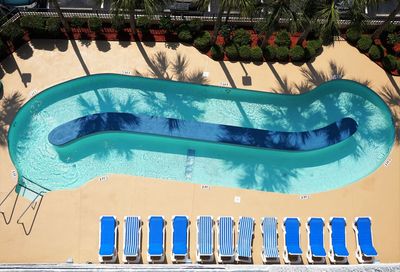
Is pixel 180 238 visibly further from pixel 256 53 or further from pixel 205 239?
pixel 256 53

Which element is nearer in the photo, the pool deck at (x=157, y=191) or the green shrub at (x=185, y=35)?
the pool deck at (x=157, y=191)

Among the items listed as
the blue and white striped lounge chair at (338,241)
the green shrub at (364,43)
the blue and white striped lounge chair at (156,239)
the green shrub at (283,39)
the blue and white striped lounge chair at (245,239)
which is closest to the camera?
the blue and white striped lounge chair at (156,239)

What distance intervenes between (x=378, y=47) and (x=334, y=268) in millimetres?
14733

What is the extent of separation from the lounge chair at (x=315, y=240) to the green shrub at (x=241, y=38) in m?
11.1

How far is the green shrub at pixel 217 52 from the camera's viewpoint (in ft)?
83.1

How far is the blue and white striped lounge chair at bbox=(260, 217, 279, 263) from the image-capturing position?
21.9 m

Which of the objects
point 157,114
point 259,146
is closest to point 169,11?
point 157,114

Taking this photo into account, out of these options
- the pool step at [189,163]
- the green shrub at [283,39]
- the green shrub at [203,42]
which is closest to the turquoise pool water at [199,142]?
the pool step at [189,163]

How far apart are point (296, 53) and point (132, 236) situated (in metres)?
14.3

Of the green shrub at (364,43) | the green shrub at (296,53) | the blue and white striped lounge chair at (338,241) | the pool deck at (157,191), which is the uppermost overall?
the green shrub at (364,43)

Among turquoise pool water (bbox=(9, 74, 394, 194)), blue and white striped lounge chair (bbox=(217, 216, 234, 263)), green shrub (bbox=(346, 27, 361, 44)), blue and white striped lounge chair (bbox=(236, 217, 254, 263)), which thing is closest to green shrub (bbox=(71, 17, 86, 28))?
turquoise pool water (bbox=(9, 74, 394, 194))

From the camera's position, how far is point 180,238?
21.9 meters

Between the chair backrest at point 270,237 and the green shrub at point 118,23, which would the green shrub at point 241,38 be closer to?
the green shrub at point 118,23

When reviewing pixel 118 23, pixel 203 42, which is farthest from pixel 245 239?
pixel 118 23
